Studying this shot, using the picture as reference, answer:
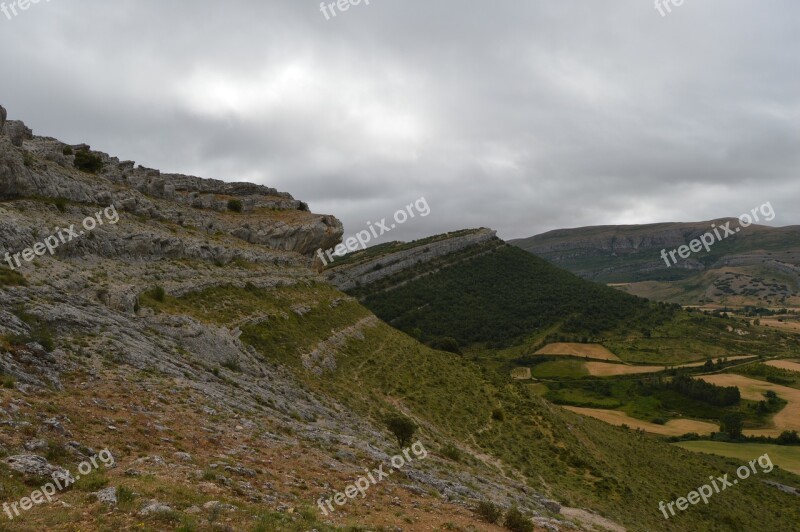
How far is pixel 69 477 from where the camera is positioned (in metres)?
11.7

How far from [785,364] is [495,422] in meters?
155

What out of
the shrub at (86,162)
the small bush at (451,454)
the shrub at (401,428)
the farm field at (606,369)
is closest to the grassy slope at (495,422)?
the small bush at (451,454)

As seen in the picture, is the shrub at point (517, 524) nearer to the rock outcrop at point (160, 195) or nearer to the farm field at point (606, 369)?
the rock outcrop at point (160, 195)

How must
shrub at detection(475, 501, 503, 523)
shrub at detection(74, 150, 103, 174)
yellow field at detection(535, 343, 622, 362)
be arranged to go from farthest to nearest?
yellow field at detection(535, 343, 622, 362)
shrub at detection(74, 150, 103, 174)
shrub at detection(475, 501, 503, 523)

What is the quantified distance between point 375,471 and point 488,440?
21610 mm

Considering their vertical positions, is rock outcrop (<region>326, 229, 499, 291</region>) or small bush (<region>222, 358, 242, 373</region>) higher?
rock outcrop (<region>326, 229, 499, 291</region>)

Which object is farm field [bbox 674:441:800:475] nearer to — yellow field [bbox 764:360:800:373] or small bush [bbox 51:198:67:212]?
yellow field [bbox 764:360:800:373]

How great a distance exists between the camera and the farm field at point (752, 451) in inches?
2721

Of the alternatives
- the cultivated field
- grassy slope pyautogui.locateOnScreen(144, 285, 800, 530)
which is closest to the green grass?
the cultivated field

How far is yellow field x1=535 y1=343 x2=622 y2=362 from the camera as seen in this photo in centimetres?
14238

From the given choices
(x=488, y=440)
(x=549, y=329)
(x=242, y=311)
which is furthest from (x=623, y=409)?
(x=242, y=311)

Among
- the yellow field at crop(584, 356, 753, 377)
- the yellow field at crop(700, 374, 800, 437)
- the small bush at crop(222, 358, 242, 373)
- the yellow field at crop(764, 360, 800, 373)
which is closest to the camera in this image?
the small bush at crop(222, 358, 242, 373)

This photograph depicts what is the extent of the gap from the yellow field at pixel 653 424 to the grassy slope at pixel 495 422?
114 feet

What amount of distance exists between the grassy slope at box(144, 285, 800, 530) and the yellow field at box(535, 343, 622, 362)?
86846 millimetres
